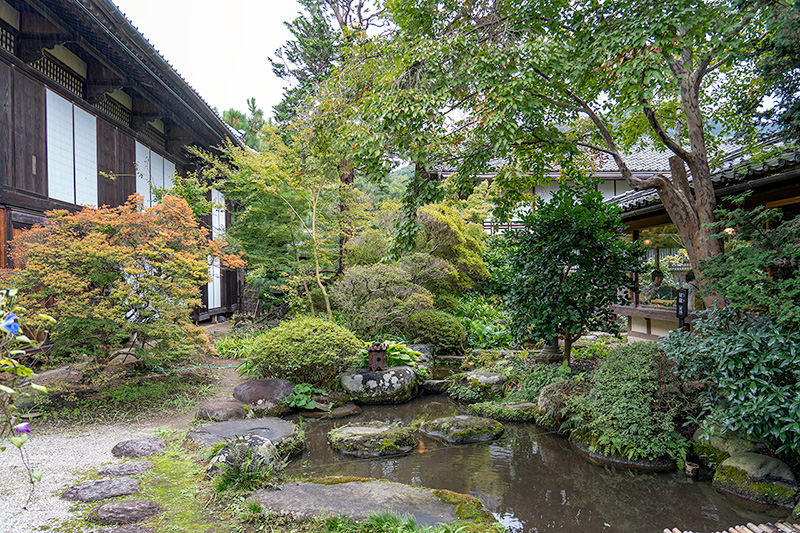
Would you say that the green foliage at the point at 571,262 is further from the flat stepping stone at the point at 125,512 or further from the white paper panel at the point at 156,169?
the white paper panel at the point at 156,169

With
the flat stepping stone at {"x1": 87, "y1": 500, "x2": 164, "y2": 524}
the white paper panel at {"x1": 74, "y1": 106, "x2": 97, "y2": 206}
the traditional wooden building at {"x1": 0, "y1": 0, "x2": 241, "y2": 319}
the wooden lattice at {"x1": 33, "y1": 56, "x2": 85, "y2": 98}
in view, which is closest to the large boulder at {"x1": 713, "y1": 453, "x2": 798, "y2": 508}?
the flat stepping stone at {"x1": 87, "y1": 500, "x2": 164, "y2": 524}

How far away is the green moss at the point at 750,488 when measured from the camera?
4.33 meters

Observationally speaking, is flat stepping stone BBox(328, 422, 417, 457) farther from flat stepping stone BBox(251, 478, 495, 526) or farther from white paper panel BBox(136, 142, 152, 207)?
white paper panel BBox(136, 142, 152, 207)

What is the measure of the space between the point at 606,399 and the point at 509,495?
1.97m

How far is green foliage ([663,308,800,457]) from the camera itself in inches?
162

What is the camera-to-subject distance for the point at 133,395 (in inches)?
266

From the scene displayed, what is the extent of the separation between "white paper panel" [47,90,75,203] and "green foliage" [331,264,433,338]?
5348 mm

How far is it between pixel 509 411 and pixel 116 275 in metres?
6.13

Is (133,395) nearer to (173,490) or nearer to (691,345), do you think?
(173,490)

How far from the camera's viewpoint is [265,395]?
23.3ft

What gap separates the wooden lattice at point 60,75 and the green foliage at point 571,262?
26.8ft

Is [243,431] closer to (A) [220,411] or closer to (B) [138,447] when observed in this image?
(A) [220,411]

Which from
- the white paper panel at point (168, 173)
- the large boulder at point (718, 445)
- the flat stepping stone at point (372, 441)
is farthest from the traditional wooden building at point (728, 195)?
the white paper panel at point (168, 173)

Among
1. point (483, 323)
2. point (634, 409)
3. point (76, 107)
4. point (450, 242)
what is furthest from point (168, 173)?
point (634, 409)
